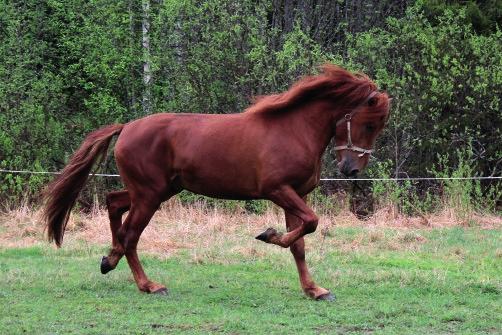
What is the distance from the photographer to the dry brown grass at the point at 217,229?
1093cm

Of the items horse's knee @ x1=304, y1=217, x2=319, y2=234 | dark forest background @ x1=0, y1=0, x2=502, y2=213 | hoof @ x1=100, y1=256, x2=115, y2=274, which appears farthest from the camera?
dark forest background @ x1=0, y1=0, x2=502, y2=213

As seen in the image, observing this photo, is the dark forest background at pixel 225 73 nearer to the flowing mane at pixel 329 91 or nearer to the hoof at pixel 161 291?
the flowing mane at pixel 329 91

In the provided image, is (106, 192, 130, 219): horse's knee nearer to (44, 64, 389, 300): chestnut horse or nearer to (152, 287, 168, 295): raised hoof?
(44, 64, 389, 300): chestnut horse

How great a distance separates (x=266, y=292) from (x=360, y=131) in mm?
1748

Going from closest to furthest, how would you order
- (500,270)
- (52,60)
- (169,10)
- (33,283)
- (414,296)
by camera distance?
(414,296), (33,283), (500,270), (169,10), (52,60)

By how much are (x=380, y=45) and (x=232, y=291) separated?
33.2ft

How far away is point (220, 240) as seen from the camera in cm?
1145

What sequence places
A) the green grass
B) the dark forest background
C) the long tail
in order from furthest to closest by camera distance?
the dark forest background → the long tail → the green grass

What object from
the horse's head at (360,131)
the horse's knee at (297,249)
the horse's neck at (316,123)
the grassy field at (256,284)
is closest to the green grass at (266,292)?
the grassy field at (256,284)

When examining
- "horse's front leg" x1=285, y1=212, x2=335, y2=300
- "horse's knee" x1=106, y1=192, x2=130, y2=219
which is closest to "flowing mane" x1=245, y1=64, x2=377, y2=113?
"horse's front leg" x1=285, y1=212, x2=335, y2=300

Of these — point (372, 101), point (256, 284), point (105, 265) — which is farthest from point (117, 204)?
point (372, 101)

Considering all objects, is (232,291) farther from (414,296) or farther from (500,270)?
(500,270)

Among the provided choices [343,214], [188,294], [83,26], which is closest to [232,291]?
[188,294]

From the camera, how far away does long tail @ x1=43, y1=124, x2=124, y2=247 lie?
866 centimetres
